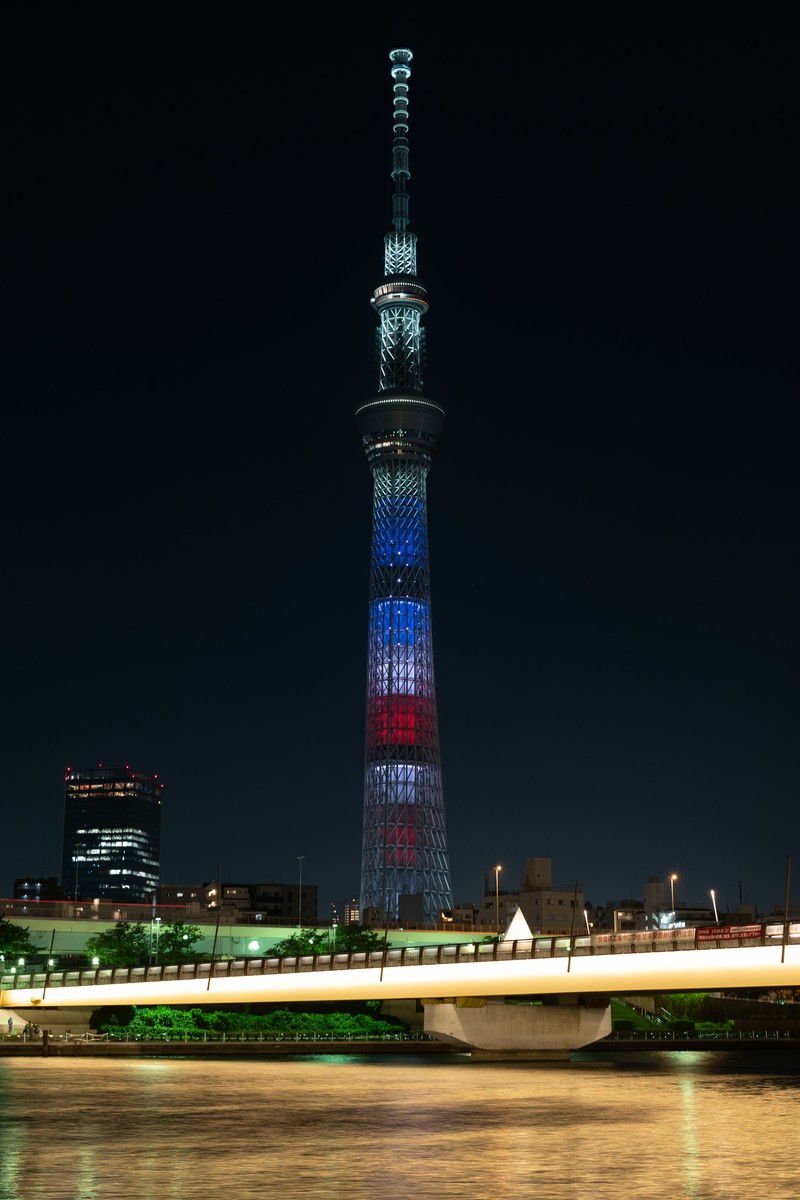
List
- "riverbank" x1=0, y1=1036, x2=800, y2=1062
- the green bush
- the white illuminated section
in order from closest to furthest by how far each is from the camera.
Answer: the white illuminated section
"riverbank" x1=0, y1=1036, x2=800, y2=1062
the green bush

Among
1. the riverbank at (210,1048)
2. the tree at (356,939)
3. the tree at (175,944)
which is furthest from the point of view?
the tree at (356,939)

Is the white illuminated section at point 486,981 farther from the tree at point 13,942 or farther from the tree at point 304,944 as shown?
the tree at point 304,944

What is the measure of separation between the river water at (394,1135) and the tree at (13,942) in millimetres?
62798

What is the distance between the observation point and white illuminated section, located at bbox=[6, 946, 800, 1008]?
69688mm

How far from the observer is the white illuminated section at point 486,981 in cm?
6969

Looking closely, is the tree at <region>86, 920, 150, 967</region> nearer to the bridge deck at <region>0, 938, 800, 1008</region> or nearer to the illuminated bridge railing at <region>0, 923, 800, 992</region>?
the illuminated bridge railing at <region>0, 923, 800, 992</region>

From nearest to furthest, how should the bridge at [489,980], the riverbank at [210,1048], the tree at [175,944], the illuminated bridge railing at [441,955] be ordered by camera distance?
1. the bridge at [489,980]
2. the illuminated bridge railing at [441,955]
3. the riverbank at [210,1048]
4. the tree at [175,944]

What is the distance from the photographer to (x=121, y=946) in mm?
137750

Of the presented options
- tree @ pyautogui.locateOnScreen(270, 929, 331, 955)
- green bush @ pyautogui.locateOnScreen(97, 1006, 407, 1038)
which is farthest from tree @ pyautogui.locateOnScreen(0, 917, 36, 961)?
green bush @ pyautogui.locateOnScreen(97, 1006, 407, 1038)

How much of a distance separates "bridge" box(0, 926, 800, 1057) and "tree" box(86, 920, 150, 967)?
3308 centimetres

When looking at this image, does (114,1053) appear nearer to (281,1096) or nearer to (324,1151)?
(281,1096)

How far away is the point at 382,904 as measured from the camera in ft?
641

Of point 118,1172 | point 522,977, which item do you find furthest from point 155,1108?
point 522,977

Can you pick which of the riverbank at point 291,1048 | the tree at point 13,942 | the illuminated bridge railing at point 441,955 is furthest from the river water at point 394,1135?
the tree at point 13,942
